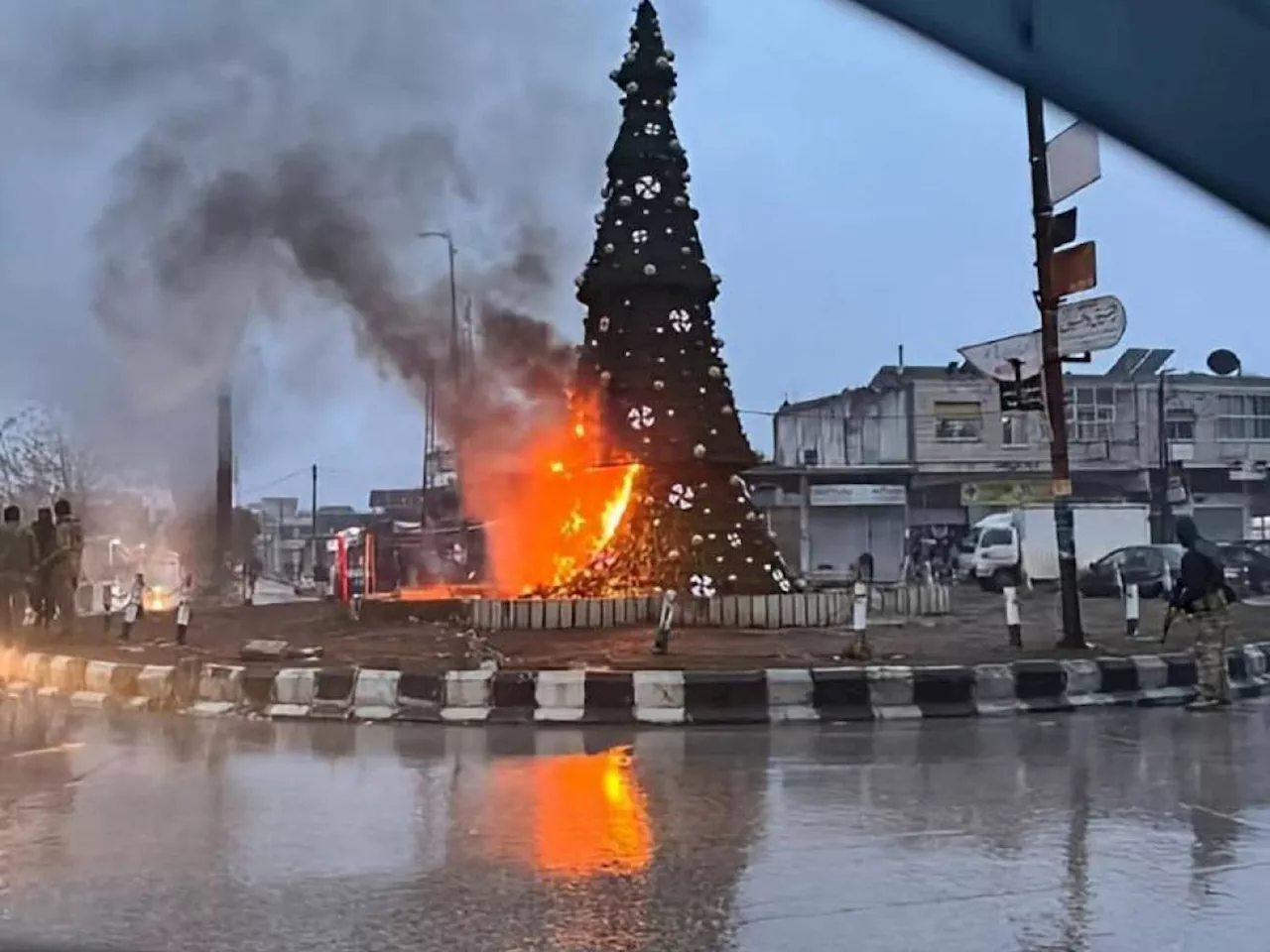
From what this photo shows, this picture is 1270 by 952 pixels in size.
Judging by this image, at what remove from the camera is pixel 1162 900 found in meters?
5.36

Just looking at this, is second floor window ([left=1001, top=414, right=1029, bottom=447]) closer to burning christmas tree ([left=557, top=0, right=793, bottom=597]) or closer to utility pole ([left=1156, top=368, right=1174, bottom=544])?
utility pole ([left=1156, top=368, right=1174, bottom=544])

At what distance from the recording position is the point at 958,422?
161 feet

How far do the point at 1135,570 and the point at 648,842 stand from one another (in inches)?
1064

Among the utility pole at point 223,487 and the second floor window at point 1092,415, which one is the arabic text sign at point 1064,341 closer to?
the utility pole at point 223,487

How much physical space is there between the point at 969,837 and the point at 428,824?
251 cm

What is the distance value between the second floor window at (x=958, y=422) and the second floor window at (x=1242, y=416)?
807 cm

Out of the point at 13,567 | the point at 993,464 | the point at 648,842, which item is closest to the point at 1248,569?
the point at 993,464

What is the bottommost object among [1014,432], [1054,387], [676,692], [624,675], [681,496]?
A: [676,692]

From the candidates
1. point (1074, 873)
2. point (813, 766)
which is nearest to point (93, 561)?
point (813, 766)

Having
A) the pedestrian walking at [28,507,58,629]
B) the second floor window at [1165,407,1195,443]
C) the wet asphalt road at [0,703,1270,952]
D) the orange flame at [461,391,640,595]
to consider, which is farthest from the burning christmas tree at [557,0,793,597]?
the second floor window at [1165,407,1195,443]

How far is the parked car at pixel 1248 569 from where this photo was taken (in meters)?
33.6

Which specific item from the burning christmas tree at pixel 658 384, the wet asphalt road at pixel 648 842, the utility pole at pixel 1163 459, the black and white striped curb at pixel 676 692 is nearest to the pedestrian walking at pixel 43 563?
the black and white striped curb at pixel 676 692

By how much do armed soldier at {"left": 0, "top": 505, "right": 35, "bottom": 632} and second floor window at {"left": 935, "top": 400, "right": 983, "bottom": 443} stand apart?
3543 cm

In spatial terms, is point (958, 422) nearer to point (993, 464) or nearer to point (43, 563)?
point (993, 464)
